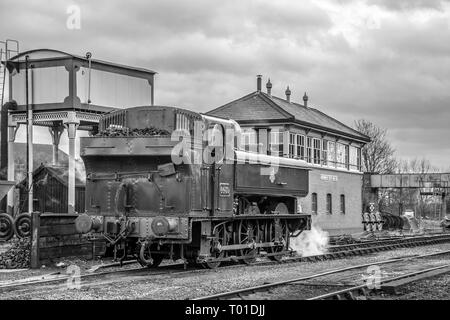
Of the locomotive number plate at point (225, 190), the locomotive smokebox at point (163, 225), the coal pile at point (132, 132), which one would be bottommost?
the locomotive smokebox at point (163, 225)

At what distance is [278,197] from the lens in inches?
737

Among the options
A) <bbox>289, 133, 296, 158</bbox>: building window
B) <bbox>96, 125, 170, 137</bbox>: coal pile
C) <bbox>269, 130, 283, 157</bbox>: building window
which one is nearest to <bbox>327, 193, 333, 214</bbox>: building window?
<bbox>289, 133, 296, 158</bbox>: building window

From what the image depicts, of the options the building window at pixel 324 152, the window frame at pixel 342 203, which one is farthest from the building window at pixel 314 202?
the window frame at pixel 342 203

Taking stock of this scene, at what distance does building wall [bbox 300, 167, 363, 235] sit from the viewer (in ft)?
127

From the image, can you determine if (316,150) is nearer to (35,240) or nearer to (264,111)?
(264,111)

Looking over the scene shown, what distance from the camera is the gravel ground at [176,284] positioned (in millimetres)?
10961

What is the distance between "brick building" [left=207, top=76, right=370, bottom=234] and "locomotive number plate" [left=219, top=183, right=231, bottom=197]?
56.2 feet

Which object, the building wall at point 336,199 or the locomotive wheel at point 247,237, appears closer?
the locomotive wheel at point 247,237

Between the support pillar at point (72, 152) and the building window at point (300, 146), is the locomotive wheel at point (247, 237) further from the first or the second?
the building window at point (300, 146)

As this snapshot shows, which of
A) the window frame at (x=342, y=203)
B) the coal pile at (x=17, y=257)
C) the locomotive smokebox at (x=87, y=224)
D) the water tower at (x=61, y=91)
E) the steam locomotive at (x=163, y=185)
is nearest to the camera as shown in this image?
the steam locomotive at (x=163, y=185)

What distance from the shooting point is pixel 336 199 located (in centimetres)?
4178

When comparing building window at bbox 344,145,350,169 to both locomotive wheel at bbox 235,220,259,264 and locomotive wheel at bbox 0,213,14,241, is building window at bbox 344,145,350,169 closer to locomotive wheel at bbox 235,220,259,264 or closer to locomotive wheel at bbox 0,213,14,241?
locomotive wheel at bbox 235,220,259,264
